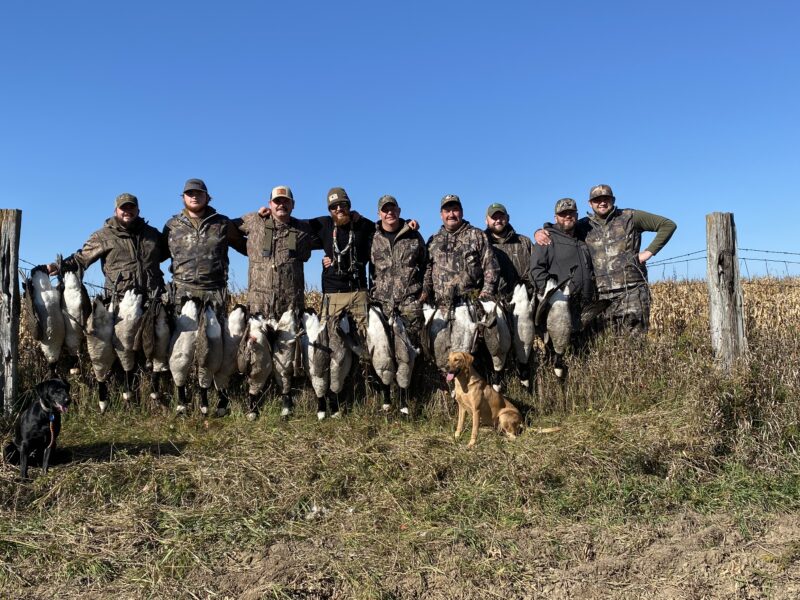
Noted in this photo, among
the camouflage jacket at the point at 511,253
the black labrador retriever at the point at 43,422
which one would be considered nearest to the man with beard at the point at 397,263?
the camouflage jacket at the point at 511,253

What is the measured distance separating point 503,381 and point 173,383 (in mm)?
4071

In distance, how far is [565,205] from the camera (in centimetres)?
838

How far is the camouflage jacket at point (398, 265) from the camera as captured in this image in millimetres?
8281

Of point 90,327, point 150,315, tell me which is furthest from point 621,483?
point 90,327

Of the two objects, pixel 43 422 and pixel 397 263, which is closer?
pixel 43 422

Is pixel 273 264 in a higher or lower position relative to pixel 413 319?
higher

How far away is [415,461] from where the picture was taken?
20.6 feet

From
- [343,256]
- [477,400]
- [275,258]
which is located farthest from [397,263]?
[477,400]

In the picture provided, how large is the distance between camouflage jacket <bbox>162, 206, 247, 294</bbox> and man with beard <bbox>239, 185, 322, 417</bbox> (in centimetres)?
35

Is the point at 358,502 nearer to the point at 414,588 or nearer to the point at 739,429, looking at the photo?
the point at 414,588

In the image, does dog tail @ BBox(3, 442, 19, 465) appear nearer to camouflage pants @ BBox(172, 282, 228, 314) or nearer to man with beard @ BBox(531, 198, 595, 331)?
camouflage pants @ BBox(172, 282, 228, 314)

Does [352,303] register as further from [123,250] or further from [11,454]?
[11,454]

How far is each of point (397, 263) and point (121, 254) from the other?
3.29 metres

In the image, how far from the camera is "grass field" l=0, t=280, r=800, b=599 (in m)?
4.34
